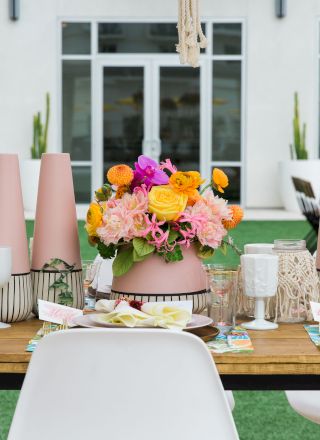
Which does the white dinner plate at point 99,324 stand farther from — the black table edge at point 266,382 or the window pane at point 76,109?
the window pane at point 76,109

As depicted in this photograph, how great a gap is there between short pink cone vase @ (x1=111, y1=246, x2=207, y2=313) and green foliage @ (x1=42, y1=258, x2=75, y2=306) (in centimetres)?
16

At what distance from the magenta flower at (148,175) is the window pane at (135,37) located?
1190cm

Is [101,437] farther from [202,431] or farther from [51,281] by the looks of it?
[51,281]

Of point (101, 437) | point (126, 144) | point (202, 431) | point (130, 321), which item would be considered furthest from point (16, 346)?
point (126, 144)

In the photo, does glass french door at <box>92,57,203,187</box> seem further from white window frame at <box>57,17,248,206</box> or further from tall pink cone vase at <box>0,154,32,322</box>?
tall pink cone vase at <box>0,154,32,322</box>

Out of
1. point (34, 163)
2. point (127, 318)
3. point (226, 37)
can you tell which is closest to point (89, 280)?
point (127, 318)

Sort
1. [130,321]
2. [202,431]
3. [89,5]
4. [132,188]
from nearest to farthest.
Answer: [202,431]
[130,321]
[132,188]
[89,5]

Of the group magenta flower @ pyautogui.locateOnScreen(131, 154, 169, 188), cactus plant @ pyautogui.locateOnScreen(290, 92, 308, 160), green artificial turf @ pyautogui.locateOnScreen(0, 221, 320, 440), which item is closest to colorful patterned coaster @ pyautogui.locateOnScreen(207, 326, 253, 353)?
magenta flower @ pyautogui.locateOnScreen(131, 154, 169, 188)

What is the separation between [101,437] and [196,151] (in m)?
12.5

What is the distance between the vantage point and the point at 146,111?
535 inches

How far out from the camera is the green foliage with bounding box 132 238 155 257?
68.6 inches

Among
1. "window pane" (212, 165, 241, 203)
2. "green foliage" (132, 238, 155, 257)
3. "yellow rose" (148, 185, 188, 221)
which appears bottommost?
"green foliage" (132, 238, 155, 257)

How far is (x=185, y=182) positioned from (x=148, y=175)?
88 millimetres

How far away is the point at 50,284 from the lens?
75.9 inches
